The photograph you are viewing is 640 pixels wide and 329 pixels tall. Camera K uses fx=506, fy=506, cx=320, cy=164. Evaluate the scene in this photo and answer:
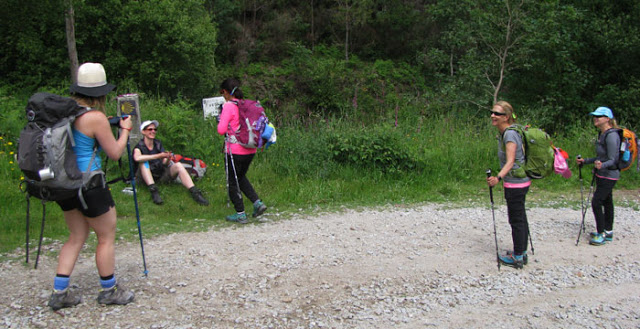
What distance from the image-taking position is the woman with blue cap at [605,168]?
584cm

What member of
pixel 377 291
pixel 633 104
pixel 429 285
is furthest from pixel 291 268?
pixel 633 104

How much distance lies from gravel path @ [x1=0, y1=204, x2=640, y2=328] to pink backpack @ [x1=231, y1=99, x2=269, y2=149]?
1.10 metres

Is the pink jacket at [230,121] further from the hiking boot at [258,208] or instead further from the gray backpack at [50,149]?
the gray backpack at [50,149]

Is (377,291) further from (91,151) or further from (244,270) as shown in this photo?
(91,151)

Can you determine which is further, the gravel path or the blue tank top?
the gravel path

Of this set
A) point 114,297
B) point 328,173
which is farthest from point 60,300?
point 328,173

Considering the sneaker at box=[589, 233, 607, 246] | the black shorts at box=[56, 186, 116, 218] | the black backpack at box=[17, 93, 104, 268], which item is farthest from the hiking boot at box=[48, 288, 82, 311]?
the sneaker at box=[589, 233, 607, 246]

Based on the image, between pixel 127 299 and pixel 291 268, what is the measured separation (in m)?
1.59

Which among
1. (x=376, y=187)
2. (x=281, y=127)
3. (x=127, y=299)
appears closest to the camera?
(x=127, y=299)

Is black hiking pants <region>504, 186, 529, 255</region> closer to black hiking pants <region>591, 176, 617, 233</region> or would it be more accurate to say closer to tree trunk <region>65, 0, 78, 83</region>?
black hiking pants <region>591, 176, 617, 233</region>

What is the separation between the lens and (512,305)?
14.8 ft

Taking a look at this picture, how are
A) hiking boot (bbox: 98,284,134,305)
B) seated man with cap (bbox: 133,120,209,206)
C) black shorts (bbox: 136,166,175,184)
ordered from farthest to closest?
black shorts (bbox: 136,166,175,184) → seated man with cap (bbox: 133,120,209,206) → hiking boot (bbox: 98,284,134,305)

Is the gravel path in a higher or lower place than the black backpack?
lower

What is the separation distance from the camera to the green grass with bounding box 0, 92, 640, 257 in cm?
705
